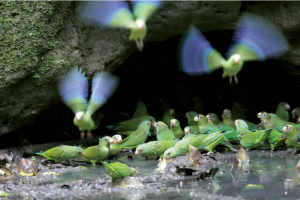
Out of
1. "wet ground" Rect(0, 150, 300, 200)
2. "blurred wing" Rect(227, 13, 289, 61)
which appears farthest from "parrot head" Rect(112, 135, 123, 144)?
"blurred wing" Rect(227, 13, 289, 61)

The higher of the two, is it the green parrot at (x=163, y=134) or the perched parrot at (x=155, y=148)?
the green parrot at (x=163, y=134)

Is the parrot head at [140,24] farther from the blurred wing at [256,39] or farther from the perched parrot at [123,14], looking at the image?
the blurred wing at [256,39]

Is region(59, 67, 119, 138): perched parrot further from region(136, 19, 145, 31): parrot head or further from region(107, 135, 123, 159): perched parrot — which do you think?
region(136, 19, 145, 31): parrot head

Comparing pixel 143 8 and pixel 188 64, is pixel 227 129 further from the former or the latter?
pixel 143 8

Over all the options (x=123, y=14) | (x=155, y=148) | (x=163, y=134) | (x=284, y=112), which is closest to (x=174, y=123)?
(x=163, y=134)

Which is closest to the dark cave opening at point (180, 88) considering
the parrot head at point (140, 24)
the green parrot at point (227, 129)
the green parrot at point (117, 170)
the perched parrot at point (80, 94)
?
the green parrot at point (227, 129)

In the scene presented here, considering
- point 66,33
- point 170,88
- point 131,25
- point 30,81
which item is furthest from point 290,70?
point 30,81

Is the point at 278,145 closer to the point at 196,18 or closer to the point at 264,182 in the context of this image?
the point at 196,18
